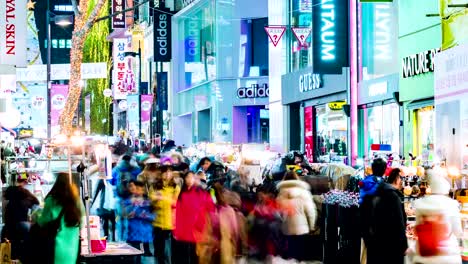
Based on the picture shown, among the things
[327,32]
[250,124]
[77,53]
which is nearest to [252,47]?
[250,124]

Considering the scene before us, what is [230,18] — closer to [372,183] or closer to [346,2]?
[346,2]

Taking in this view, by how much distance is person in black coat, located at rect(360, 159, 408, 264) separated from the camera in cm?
1111

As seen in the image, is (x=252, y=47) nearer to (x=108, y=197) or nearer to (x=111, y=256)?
(x=108, y=197)

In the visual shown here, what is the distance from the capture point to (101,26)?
7331cm

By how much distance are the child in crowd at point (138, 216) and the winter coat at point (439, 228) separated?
728cm

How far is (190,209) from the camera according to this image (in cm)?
1315

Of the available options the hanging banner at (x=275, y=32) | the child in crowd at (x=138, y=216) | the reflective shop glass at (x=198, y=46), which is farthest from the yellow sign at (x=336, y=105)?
the reflective shop glass at (x=198, y=46)

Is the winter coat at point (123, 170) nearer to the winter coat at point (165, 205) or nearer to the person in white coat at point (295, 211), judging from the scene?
the winter coat at point (165, 205)

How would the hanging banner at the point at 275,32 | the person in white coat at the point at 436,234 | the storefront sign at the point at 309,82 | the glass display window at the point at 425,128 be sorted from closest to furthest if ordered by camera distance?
the person in white coat at the point at 436,234
the glass display window at the point at 425,128
the storefront sign at the point at 309,82
the hanging banner at the point at 275,32

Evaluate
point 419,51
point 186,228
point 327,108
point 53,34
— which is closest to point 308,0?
point 327,108

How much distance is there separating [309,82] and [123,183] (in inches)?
783

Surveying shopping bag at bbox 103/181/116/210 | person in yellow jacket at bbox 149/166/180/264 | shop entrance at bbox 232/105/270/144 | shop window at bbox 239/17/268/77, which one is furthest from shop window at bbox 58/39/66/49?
person in yellow jacket at bbox 149/166/180/264

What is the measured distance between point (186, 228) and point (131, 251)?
3.77 feet

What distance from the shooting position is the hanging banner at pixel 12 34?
18.2 m
